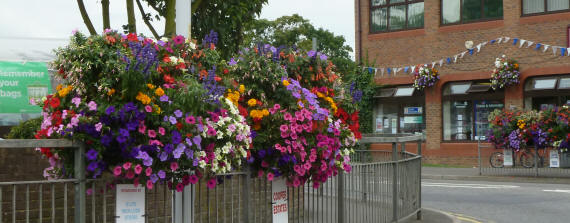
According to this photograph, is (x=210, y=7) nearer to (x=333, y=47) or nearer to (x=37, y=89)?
(x=37, y=89)

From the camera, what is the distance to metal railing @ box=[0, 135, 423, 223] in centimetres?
432

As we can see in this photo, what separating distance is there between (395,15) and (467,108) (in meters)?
4.89

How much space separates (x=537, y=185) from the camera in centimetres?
1766

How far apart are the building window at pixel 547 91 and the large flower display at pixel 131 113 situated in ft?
67.5

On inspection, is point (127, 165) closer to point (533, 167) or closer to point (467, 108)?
point (533, 167)

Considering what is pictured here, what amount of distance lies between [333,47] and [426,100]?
1446 inches

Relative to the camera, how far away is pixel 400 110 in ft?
90.7

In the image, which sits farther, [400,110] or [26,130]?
[400,110]

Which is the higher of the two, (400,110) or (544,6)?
(544,6)

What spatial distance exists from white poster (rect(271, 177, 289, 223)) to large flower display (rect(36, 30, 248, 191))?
1297 mm

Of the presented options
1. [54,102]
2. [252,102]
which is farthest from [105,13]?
[54,102]

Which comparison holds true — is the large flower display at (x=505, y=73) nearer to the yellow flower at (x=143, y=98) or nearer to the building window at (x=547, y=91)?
the building window at (x=547, y=91)

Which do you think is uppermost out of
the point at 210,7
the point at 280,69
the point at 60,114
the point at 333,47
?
the point at 333,47

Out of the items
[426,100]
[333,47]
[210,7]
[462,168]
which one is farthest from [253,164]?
[333,47]
